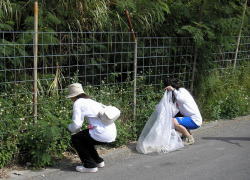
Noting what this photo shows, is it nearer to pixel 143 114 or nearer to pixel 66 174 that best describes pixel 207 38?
pixel 143 114

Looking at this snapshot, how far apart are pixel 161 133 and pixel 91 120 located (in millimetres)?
1482

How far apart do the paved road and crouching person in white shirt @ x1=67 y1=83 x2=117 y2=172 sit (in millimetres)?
195

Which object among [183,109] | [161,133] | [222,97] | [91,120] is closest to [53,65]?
[91,120]

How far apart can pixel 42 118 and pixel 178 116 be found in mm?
2332

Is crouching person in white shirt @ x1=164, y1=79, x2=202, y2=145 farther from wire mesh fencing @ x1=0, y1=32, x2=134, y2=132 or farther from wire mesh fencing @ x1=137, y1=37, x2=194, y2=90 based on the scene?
wire mesh fencing @ x1=137, y1=37, x2=194, y2=90

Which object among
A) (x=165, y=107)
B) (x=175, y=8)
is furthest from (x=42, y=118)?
(x=175, y=8)

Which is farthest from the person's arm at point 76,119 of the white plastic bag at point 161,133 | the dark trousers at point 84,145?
the white plastic bag at point 161,133

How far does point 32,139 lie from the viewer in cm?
582

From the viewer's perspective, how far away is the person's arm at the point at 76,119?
564 cm

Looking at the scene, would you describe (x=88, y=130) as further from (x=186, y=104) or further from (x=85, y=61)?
(x=85, y=61)

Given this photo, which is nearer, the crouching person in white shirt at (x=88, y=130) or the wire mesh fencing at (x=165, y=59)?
the crouching person in white shirt at (x=88, y=130)

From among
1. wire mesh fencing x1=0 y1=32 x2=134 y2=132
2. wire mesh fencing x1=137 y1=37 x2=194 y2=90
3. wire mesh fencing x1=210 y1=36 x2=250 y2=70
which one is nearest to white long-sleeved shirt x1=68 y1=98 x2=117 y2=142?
wire mesh fencing x1=0 y1=32 x2=134 y2=132

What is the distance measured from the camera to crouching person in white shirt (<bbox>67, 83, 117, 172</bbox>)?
18.8ft

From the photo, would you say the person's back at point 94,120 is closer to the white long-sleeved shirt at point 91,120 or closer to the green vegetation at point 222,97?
the white long-sleeved shirt at point 91,120
